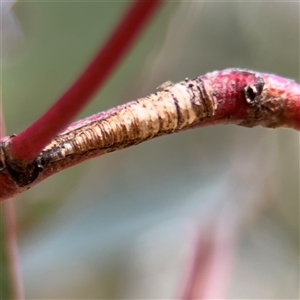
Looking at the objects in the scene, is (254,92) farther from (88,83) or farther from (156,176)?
(156,176)

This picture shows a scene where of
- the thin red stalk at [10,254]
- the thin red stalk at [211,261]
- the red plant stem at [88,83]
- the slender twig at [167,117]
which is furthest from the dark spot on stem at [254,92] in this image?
the thin red stalk at [211,261]

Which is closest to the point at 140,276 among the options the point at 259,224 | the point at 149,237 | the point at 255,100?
the point at 149,237

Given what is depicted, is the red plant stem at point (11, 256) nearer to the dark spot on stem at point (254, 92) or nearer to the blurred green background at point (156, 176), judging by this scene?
the blurred green background at point (156, 176)

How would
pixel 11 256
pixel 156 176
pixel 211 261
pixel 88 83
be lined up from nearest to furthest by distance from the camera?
pixel 88 83, pixel 11 256, pixel 211 261, pixel 156 176

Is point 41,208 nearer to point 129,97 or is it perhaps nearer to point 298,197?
point 129,97

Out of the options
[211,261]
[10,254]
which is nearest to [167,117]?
[10,254]

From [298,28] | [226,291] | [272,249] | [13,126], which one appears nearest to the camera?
[13,126]
